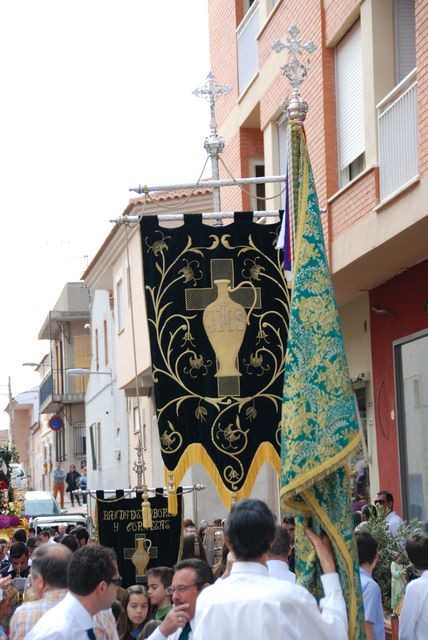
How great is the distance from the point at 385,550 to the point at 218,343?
8.10 ft

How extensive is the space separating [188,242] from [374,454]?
6218 mm

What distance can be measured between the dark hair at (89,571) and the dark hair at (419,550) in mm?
2258

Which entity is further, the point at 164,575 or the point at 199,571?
the point at 164,575

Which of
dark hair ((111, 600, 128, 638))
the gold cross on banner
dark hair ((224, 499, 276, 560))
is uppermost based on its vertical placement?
dark hair ((224, 499, 276, 560))

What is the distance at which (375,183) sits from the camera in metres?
14.6

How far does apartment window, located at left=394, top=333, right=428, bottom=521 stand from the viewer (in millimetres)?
15633

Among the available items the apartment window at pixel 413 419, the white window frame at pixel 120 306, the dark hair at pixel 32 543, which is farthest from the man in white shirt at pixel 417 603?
the white window frame at pixel 120 306

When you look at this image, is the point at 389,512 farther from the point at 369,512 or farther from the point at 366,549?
the point at 366,549

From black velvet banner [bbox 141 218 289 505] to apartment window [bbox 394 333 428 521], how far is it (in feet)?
12.3

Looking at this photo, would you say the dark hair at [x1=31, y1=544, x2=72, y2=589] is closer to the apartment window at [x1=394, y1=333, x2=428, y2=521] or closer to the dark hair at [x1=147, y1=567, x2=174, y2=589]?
the dark hair at [x1=147, y1=567, x2=174, y2=589]

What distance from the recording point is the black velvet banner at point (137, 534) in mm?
13188

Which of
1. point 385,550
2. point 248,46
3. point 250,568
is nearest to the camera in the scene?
point 250,568

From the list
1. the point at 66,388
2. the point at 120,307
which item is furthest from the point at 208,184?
the point at 66,388

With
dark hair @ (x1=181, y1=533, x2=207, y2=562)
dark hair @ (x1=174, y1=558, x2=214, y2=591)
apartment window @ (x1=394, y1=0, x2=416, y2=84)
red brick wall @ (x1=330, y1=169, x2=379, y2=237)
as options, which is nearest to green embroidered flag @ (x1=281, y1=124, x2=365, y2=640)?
dark hair @ (x1=174, y1=558, x2=214, y2=591)
